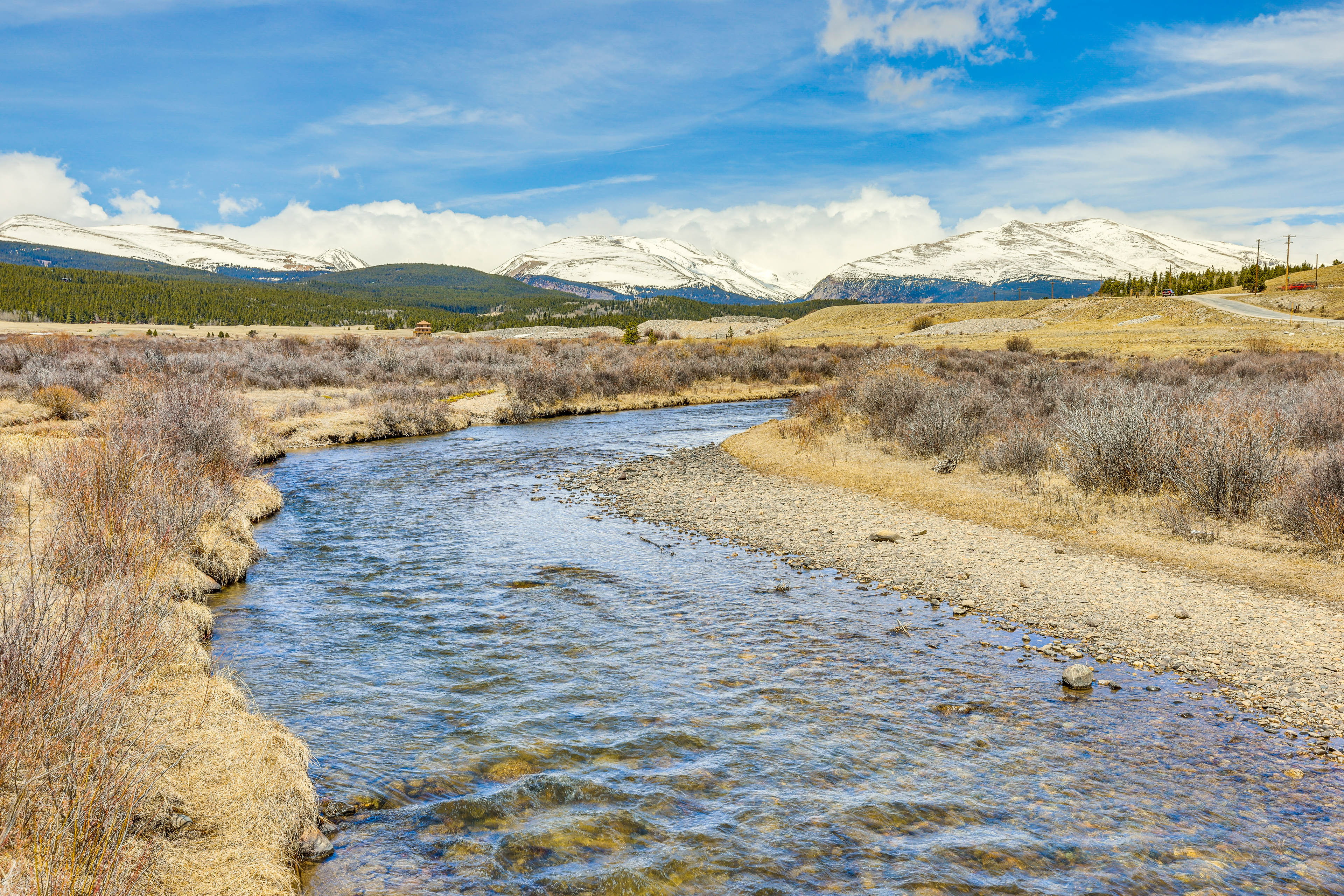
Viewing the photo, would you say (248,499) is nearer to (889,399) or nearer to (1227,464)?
(889,399)

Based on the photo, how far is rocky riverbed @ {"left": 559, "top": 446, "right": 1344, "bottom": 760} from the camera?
23.4 ft

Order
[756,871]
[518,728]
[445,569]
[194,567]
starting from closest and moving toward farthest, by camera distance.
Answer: [756,871] → [518,728] → [194,567] → [445,569]

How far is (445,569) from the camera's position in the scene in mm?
11570

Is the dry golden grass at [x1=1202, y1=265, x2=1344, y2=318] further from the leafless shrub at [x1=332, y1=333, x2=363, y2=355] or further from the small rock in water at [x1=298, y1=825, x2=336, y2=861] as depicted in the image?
the small rock in water at [x1=298, y1=825, x2=336, y2=861]

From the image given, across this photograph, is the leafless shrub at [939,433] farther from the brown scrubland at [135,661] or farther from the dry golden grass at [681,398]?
the dry golden grass at [681,398]

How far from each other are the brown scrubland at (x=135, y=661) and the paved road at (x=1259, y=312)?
6480 cm

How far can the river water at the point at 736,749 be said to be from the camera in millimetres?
4836

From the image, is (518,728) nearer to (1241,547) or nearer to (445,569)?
(445,569)

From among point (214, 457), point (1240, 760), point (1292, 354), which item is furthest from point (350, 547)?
point (1292, 354)

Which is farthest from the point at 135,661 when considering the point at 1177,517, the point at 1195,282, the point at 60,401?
the point at 1195,282

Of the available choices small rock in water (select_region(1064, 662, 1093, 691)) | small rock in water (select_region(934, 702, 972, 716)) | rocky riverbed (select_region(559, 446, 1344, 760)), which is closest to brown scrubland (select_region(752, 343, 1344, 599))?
rocky riverbed (select_region(559, 446, 1344, 760))

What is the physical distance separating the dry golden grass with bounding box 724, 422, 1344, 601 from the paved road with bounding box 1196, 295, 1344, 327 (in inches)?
2021

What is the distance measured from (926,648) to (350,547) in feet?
31.4

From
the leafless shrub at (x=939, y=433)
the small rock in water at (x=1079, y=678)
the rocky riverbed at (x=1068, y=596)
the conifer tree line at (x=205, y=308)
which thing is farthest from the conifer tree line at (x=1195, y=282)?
the small rock in water at (x=1079, y=678)
